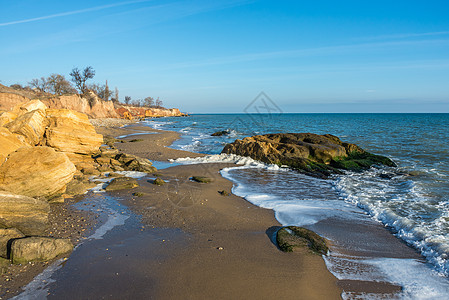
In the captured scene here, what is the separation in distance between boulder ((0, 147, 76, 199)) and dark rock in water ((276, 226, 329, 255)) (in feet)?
20.3

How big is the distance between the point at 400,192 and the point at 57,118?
14.6 meters

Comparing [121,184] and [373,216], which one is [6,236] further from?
[373,216]

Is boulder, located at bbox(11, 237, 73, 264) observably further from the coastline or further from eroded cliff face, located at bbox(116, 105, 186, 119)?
eroded cliff face, located at bbox(116, 105, 186, 119)

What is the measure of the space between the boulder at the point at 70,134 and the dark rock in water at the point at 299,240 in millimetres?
9998

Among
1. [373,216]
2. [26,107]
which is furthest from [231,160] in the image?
[26,107]

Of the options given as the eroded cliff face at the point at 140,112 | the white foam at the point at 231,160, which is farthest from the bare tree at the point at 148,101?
the white foam at the point at 231,160

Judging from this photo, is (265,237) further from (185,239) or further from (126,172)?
(126,172)

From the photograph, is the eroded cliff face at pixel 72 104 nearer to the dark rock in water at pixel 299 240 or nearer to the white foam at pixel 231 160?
the white foam at pixel 231 160

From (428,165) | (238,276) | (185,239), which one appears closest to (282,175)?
(185,239)

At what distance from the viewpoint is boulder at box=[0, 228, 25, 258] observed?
4.56 metres

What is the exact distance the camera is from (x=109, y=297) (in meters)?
3.82

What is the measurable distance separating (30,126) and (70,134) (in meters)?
1.55

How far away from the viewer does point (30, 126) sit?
10219mm

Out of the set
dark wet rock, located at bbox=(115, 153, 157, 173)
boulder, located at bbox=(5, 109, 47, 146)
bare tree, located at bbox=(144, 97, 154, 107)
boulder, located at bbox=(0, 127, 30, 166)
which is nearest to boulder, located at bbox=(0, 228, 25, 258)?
boulder, located at bbox=(0, 127, 30, 166)
